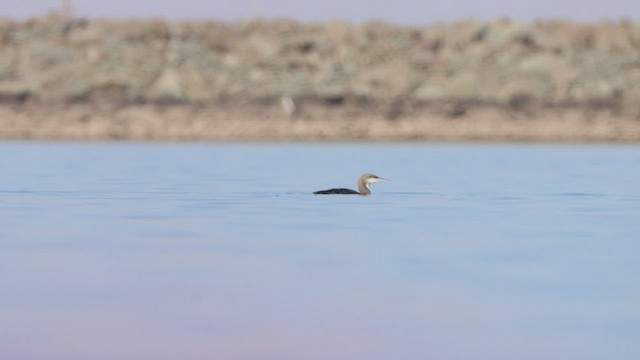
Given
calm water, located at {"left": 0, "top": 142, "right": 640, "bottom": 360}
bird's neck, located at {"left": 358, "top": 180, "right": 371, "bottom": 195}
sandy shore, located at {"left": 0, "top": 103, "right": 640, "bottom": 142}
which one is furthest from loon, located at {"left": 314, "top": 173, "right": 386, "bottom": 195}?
sandy shore, located at {"left": 0, "top": 103, "right": 640, "bottom": 142}

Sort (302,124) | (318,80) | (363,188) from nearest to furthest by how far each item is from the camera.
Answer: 1. (363,188)
2. (302,124)
3. (318,80)

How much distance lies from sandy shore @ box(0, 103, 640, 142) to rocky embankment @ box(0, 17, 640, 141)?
6 centimetres

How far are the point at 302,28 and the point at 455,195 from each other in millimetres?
38273

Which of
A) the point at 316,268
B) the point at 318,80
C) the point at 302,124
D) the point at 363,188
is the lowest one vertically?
the point at 316,268

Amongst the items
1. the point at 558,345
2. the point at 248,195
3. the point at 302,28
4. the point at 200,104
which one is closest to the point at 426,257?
the point at 558,345

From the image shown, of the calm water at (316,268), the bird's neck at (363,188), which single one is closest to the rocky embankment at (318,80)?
the calm water at (316,268)

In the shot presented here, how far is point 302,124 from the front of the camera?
48312 millimetres

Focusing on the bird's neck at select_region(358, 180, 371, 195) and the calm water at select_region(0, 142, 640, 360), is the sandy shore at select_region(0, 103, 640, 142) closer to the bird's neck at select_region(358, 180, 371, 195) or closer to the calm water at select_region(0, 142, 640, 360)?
the calm water at select_region(0, 142, 640, 360)

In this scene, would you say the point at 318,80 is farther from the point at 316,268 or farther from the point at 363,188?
the point at 316,268

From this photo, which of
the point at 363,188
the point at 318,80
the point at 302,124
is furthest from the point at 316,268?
the point at 318,80

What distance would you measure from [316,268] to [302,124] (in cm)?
3505

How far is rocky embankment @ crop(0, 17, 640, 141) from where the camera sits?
159ft

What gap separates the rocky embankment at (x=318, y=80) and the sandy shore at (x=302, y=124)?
0.20 ft

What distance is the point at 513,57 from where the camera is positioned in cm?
5706
